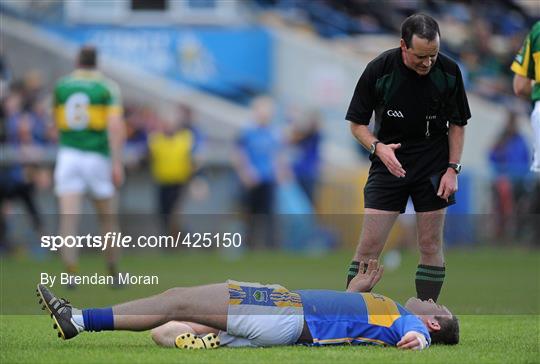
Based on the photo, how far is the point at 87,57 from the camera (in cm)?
1496

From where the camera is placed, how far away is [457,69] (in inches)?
391

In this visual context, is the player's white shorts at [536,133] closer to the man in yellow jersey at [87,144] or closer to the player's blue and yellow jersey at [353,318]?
the player's blue and yellow jersey at [353,318]

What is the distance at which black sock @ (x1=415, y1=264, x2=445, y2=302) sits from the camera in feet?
33.2

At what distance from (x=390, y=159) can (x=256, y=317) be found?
1.80 metres

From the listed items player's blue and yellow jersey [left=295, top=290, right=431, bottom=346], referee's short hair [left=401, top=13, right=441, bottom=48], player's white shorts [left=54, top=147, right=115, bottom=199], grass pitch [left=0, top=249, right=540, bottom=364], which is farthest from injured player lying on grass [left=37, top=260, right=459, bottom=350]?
player's white shorts [left=54, top=147, right=115, bottom=199]

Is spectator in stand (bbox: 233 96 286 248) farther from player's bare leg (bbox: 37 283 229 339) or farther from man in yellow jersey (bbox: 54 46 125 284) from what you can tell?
player's bare leg (bbox: 37 283 229 339)

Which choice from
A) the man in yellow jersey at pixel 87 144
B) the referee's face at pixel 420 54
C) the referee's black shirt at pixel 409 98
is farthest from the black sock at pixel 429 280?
the man in yellow jersey at pixel 87 144

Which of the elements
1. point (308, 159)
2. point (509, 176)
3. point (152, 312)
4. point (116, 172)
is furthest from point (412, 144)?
point (509, 176)

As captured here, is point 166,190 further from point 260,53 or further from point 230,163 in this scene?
point 260,53

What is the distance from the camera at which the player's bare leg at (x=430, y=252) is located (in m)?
10.1

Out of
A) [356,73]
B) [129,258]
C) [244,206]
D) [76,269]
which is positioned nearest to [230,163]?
[244,206]

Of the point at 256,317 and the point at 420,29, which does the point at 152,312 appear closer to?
the point at 256,317

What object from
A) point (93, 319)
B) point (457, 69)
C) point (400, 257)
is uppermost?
point (457, 69)

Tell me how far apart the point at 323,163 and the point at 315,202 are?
180 centimetres
